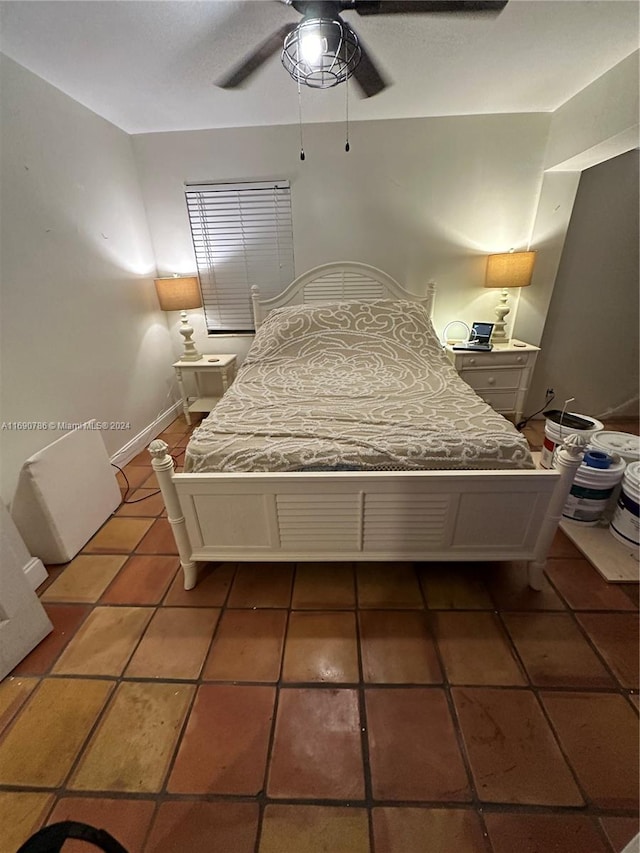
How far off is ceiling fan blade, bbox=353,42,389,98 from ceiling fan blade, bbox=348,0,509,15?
0.21 m

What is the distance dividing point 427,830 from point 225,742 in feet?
1.93

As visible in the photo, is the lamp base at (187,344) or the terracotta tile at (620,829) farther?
the lamp base at (187,344)

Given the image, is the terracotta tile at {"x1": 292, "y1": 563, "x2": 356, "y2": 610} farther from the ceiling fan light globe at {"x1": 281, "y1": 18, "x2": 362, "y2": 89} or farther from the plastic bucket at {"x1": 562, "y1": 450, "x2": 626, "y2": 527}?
the ceiling fan light globe at {"x1": 281, "y1": 18, "x2": 362, "y2": 89}

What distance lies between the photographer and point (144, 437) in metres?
2.75

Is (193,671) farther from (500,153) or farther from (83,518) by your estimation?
(500,153)

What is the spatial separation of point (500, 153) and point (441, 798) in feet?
11.7

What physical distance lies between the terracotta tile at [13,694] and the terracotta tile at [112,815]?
36 centimetres

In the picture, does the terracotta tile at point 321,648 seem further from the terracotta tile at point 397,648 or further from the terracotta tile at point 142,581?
the terracotta tile at point 142,581

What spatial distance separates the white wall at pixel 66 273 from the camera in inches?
64.7

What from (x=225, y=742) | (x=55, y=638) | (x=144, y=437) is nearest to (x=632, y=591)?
(x=225, y=742)

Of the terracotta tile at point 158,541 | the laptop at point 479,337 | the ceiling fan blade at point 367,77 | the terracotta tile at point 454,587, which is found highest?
the ceiling fan blade at point 367,77

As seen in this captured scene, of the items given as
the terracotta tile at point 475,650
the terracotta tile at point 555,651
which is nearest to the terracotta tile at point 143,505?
the terracotta tile at point 475,650

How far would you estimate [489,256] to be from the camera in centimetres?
262

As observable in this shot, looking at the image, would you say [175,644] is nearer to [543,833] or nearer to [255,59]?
[543,833]
